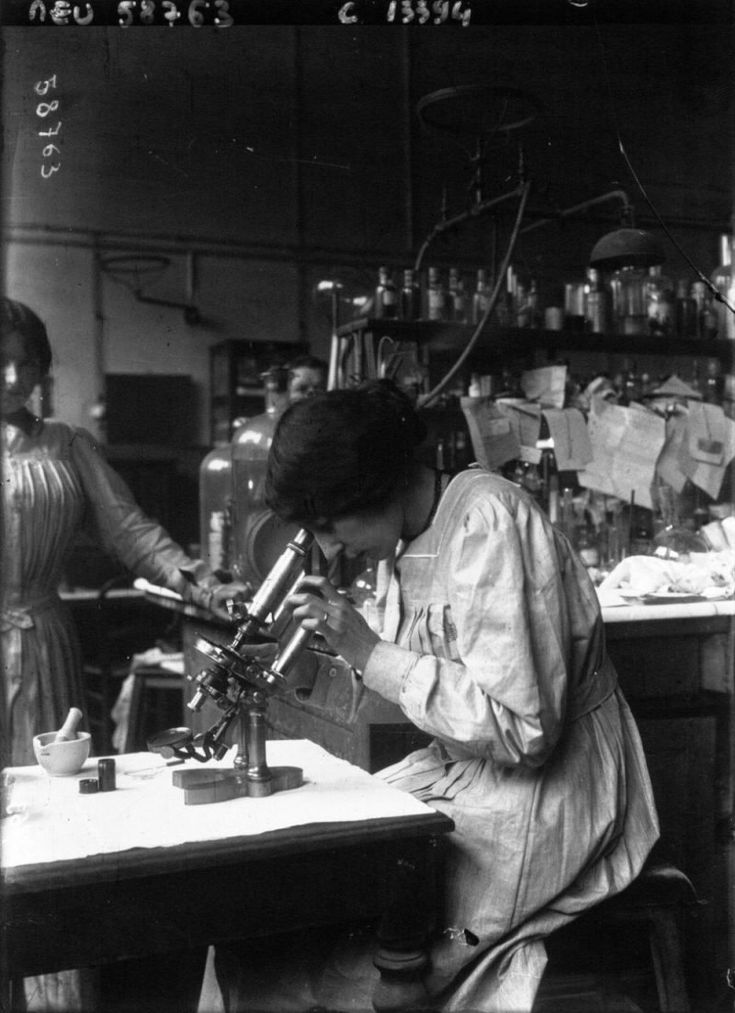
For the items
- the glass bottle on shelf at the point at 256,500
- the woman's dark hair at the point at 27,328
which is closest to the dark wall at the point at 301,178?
the glass bottle on shelf at the point at 256,500

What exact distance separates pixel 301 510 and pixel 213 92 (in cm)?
534

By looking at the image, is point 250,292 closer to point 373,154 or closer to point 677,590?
point 373,154

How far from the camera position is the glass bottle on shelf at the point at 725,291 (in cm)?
416

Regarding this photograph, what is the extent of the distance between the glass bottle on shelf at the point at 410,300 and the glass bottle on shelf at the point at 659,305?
1.10 meters

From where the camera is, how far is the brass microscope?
5.32 feet

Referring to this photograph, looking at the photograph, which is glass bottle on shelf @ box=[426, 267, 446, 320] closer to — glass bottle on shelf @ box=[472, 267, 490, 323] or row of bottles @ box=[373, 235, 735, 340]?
row of bottles @ box=[373, 235, 735, 340]

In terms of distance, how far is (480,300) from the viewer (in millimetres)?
4516

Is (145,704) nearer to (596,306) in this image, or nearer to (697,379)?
(596,306)

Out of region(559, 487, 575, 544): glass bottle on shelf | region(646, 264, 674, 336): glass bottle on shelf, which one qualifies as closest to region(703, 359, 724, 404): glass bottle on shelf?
region(646, 264, 674, 336): glass bottle on shelf

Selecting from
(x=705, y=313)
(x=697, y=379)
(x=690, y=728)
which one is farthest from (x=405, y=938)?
(x=705, y=313)

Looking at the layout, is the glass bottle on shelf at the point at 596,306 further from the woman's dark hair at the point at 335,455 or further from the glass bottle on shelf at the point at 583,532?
the woman's dark hair at the point at 335,455

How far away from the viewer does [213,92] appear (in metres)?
6.39

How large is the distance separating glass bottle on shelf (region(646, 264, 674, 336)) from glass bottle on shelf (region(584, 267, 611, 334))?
205mm

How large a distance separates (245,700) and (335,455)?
1.48 feet
